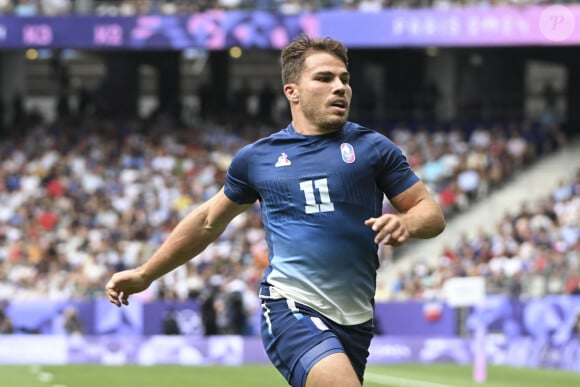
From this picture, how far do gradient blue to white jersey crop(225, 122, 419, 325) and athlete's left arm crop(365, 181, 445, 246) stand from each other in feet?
0.23

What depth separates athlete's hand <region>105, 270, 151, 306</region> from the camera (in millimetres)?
7477

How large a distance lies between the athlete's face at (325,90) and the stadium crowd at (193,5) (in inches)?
1145

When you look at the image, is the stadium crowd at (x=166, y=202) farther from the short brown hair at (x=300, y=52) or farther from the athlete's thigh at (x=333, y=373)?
the athlete's thigh at (x=333, y=373)

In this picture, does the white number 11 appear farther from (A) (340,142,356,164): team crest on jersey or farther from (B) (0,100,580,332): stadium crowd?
(B) (0,100,580,332): stadium crowd

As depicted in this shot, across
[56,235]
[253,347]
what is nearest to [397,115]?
[56,235]

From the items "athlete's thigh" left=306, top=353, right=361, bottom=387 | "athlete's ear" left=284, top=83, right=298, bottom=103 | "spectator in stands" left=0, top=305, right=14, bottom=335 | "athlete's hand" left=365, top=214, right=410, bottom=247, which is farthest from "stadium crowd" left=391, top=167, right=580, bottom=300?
"athlete's hand" left=365, top=214, right=410, bottom=247

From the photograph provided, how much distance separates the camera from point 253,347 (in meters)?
26.7

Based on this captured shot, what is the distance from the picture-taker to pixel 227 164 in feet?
115

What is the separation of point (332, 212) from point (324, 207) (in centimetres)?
5

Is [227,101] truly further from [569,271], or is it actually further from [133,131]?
[569,271]

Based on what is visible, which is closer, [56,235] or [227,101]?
[56,235]

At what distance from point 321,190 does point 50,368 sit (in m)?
18.4

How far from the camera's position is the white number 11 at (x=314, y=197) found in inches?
272

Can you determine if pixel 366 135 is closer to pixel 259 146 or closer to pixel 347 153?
pixel 347 153
